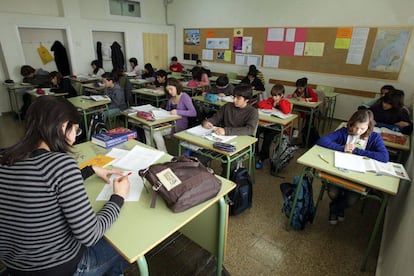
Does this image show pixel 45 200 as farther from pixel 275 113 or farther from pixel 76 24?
pixel 76 24

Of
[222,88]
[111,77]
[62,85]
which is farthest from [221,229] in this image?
[62,85]

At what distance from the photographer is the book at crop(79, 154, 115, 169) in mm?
1775

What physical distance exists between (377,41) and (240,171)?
4805 mm

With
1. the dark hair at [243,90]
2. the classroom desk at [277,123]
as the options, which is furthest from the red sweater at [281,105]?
the dark hair at [243,90]

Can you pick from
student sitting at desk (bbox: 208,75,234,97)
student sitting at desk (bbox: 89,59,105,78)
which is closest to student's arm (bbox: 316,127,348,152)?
student sitting at desk (bbox: 208,75,234,97)

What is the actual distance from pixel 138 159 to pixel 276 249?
143cm

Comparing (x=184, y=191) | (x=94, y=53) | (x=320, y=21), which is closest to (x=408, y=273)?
(x=184, y=191)

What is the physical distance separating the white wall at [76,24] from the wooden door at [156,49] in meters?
0.16

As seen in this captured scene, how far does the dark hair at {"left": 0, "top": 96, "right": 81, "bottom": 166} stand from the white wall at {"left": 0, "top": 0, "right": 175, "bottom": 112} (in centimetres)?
641

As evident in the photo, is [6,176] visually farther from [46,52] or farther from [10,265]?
[46,52]

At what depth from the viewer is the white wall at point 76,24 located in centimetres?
573

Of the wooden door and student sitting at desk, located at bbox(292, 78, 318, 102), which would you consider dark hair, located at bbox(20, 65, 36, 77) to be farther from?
student sitting at desk, located at bbox(292, 78, 318, 102)

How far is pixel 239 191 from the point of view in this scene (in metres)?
2.46

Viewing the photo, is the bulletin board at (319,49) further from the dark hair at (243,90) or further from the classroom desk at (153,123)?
the classroom desk at (153,123)
